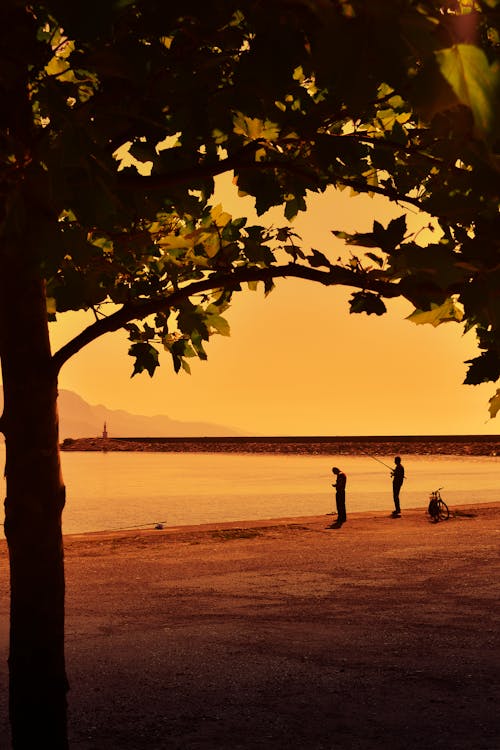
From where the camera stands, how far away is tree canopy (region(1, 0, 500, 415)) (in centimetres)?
234

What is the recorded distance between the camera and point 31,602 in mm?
6414

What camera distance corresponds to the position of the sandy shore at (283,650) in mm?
8227

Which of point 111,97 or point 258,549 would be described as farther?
point 258,549

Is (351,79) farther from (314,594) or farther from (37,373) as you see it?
(314,594)

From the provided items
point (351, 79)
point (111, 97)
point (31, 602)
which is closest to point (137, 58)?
point (111, 97)

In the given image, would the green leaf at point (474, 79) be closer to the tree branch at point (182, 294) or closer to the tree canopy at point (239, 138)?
the tree canopy at point (239, 138)

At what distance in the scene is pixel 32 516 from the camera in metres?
6.33

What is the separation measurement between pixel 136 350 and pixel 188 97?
3612mm

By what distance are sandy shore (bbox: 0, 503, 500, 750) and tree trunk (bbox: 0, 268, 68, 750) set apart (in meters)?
1.56

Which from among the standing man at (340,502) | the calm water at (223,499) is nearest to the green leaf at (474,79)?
the standing man at (340,502)

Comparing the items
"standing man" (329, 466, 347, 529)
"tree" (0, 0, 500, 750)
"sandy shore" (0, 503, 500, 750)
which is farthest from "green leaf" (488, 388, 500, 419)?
"standing man" (329, 466, 347, 529)

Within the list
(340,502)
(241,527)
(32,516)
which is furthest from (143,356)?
(340,502)

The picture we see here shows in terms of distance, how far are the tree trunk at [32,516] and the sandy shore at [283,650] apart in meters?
1.56

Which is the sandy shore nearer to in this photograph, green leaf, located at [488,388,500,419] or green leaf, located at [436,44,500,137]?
green leaf, located at [488,388,500,419]
